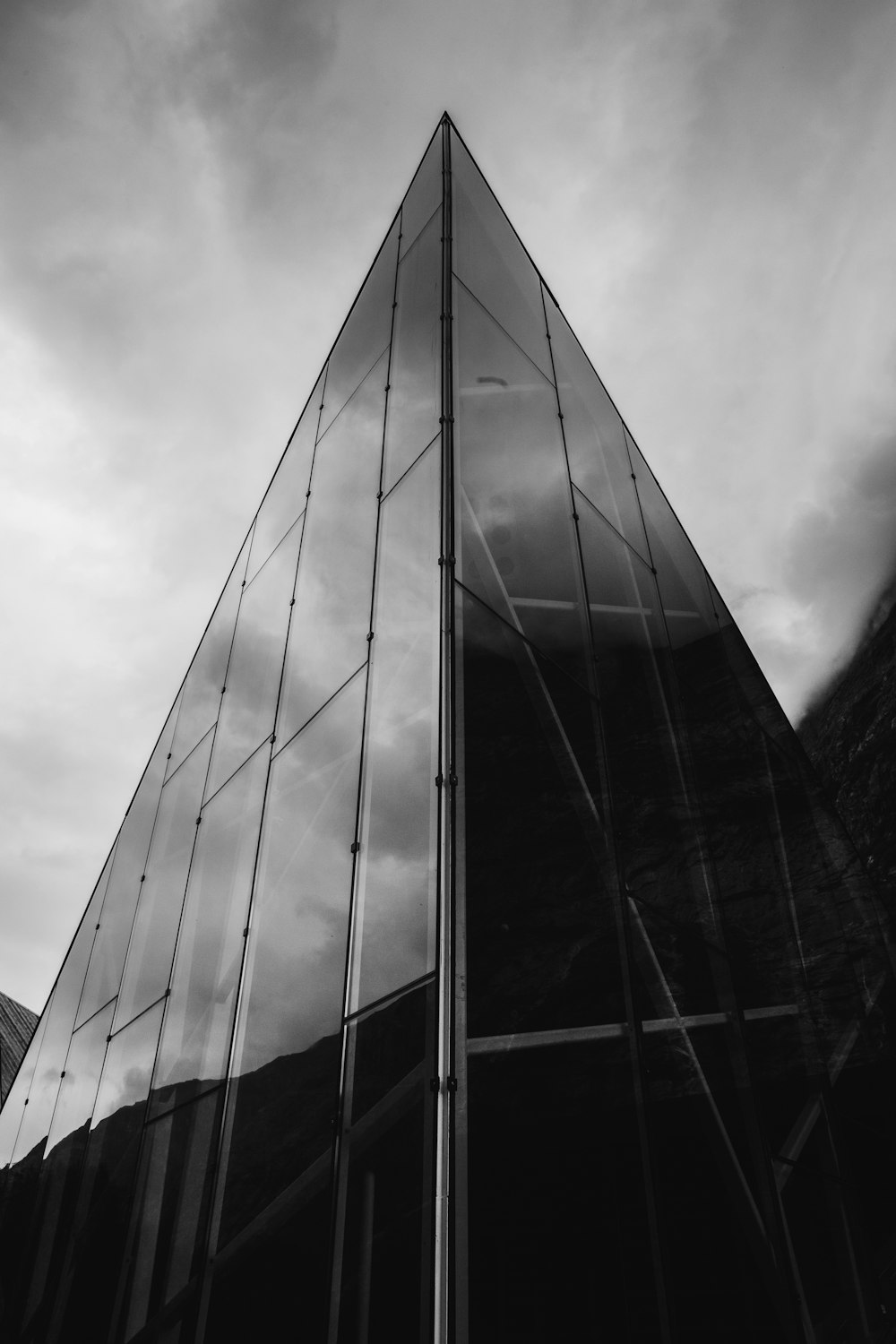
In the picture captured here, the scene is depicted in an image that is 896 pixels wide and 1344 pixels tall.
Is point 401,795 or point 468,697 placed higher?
point 468,697

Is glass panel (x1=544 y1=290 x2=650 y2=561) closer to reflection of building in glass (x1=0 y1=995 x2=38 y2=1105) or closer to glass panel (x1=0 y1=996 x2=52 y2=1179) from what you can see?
glass panel (x1=0 y1=996 x2=52 y2=1179)

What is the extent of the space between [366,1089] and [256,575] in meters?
6.55

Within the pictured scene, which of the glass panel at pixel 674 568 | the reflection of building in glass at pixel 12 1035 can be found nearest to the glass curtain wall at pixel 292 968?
the glass panel at pixel 674 568

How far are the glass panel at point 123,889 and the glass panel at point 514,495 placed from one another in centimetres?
563

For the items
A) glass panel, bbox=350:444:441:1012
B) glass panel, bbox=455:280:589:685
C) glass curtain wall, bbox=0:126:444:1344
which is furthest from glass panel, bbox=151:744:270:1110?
glass panel, bbox=455:280:589:685

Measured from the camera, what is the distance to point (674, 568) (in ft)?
29.2

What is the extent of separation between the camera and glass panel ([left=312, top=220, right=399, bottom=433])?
841cm

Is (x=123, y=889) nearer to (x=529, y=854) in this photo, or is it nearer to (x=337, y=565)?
(x=337, y=565)

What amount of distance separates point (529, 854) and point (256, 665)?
4.33 metres

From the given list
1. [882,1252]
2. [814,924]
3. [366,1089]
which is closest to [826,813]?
[814,924]

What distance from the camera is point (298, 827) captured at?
541 cm

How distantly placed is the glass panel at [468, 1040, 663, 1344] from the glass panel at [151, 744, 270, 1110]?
242 centimetres

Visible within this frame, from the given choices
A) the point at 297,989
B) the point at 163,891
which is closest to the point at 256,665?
the point at 163,891

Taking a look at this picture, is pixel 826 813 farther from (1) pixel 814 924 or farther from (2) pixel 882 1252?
(2) pixel 882 1252
